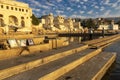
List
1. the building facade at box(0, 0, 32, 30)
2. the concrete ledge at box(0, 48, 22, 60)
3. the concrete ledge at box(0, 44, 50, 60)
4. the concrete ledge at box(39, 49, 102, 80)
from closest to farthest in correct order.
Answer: the concrete ledge at box(39, 49, 102, 80)
the concrete ledge at box(0, 48, 22, 60)
the concrete ledge at box(0, 44, 50, 60)
the building facade at box(0, 0, 32, 30)

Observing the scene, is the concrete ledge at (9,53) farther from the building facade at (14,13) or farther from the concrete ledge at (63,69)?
the building facade at (14,13)

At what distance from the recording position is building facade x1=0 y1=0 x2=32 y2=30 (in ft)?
210

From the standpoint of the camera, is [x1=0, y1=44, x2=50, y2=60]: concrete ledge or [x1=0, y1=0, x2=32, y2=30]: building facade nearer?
[x1=0, y1=44, x2=50, y2=60]: concrete ledge

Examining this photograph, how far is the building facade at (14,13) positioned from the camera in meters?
64.1

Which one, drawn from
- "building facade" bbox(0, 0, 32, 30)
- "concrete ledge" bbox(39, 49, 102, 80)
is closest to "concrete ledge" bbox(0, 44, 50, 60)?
"concrete ledge" bbox(39, 49, 102, 80)

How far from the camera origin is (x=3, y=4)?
64562 millimetres

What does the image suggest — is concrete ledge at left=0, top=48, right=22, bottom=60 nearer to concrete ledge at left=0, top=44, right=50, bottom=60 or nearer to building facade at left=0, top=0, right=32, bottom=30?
concrete ledge at left=0, top=44, right=50, bottom=60

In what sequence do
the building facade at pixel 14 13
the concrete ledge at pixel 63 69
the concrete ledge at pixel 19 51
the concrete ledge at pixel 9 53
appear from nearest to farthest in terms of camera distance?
the concrete ledge at pixel 63 69 < the concrete ledge at pixel 9 53 < the concrete ledge at pixel 19 51 < the building facade at pixel 14 13

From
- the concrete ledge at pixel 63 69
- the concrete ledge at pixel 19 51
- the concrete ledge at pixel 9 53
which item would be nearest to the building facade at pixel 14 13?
the concrete ledge at pixel 19 51

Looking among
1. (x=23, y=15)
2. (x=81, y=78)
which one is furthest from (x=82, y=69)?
(x=23, y=15)

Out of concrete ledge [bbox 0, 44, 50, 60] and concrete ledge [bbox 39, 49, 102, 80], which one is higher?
concrete ledge [bbox 0, 44, 50, 60]

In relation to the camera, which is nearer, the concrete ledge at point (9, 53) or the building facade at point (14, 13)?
the concrete ledge at point (9, 53)

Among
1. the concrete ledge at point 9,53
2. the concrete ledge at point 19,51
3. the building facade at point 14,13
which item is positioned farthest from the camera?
the building facade at point 14,13

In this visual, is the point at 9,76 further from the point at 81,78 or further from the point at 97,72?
the point at 97,72
